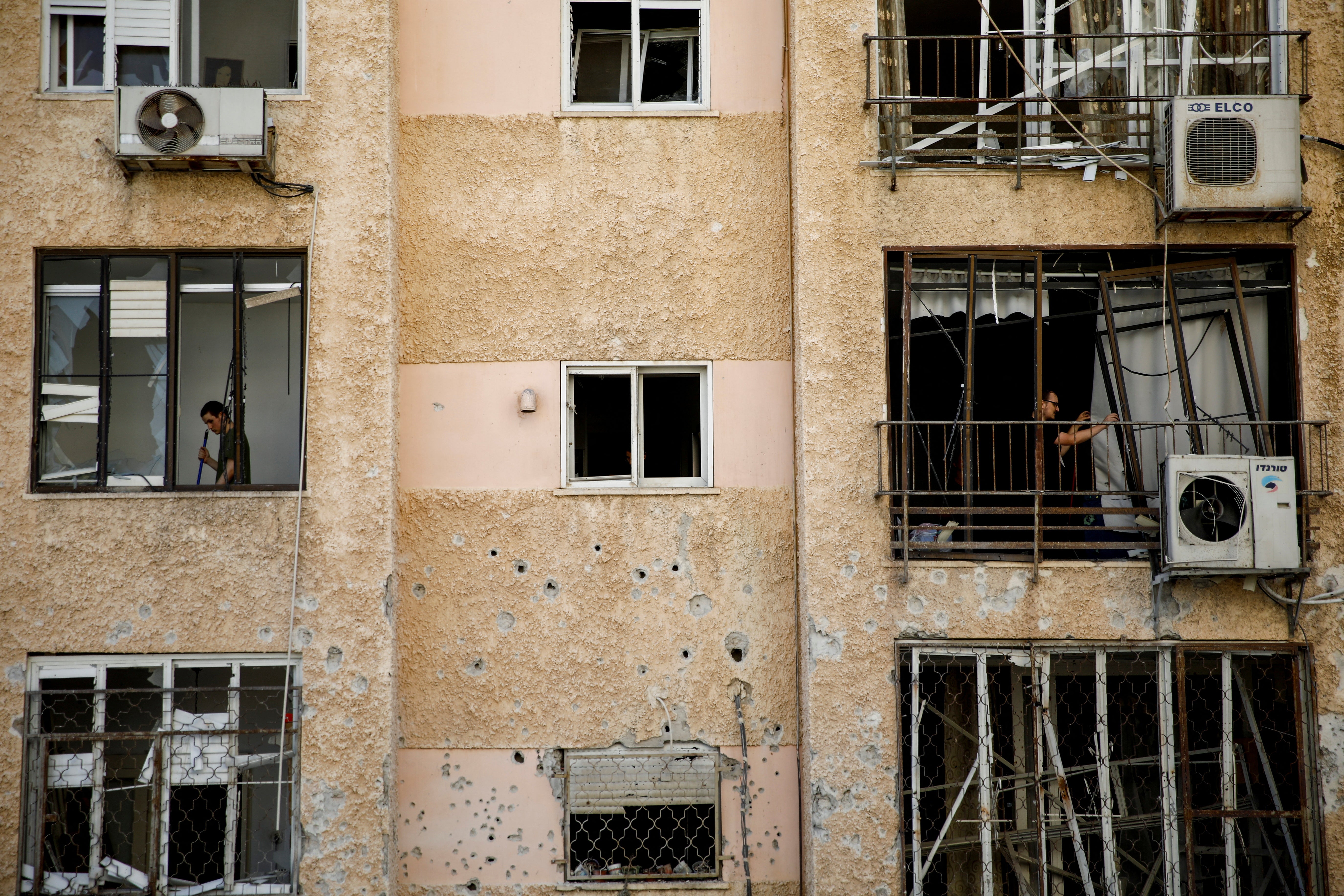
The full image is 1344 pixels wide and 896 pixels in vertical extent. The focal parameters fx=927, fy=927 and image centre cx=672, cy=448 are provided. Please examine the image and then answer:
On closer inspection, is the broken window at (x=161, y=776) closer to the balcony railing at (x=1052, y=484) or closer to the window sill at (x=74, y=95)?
the window sill at (x=74, y=95)

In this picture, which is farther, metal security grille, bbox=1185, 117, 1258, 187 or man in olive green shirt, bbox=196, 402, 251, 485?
man in olive green shirt, bbox=196, 402, 251, 485

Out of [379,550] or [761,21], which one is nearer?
[379,550]

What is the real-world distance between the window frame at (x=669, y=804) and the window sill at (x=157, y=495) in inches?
109

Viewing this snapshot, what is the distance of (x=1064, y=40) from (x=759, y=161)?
252 cm

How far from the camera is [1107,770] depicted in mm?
6500

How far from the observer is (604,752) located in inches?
268

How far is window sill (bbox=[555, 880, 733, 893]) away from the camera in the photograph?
6684mm

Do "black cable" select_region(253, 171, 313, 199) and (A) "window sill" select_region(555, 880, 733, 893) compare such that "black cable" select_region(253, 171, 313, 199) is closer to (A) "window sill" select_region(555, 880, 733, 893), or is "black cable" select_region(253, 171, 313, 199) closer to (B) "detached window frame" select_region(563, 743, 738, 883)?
(B) "detached window frame" select_region(563, 743, 738, 883)

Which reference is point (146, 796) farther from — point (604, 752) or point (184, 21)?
point (184, 21)

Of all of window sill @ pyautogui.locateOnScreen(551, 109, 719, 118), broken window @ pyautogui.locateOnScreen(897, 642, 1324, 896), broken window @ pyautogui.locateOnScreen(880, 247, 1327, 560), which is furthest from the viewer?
window sill @ pyautogui.locateOnScreen(551, 109, 719, 118)

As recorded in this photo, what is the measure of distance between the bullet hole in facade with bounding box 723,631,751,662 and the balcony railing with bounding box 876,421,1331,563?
1276 millimetres

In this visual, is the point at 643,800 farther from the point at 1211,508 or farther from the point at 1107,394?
the point at 1107,394

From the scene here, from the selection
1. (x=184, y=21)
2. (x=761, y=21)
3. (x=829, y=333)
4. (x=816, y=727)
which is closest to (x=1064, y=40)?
(x=761, y=21)

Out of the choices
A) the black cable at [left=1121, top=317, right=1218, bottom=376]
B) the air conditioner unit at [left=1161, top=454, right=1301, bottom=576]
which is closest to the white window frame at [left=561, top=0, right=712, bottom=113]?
the black cable at [left=1121, top=317, right=1218, bottom=376]
